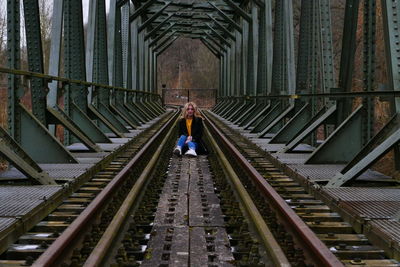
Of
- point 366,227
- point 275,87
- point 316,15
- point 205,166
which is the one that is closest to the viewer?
point 366,227

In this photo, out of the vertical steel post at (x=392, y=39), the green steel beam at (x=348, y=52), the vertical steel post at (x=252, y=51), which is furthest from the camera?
the vertical steel post at (x=252, y=51)

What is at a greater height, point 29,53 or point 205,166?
point 29,53

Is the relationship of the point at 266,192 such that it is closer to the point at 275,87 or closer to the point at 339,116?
the point at 339,116

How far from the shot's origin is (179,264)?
356 cm

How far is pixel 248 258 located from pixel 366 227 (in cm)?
97

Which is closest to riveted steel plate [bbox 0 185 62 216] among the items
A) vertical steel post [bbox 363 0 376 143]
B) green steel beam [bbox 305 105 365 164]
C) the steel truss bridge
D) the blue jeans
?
the steel truss bridge

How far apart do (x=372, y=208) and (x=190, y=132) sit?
18.5ft

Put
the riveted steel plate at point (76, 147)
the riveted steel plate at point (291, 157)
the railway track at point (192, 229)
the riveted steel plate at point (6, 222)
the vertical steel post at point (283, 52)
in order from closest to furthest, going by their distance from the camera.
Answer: the railway track at point (192, 229)
the riveted steel plate at point (6, 222)
the riveted steel plate at point (291, 157)
the riveted steel plate at point (76, 147)
the vertical steel post at point (283, 52)

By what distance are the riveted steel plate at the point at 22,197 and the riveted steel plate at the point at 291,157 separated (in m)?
3.60

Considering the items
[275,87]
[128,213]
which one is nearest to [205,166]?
[128,213]

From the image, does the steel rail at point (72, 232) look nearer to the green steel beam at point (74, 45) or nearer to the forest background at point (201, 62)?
the forest background at point (201, 62)

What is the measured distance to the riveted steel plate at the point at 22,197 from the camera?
4457 millimetres

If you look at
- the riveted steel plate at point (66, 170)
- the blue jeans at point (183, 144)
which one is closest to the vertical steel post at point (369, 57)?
the riveted steel plate at point (66, 170)

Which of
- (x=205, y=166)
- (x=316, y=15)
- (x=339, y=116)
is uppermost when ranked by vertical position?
(x=316, y=15)
